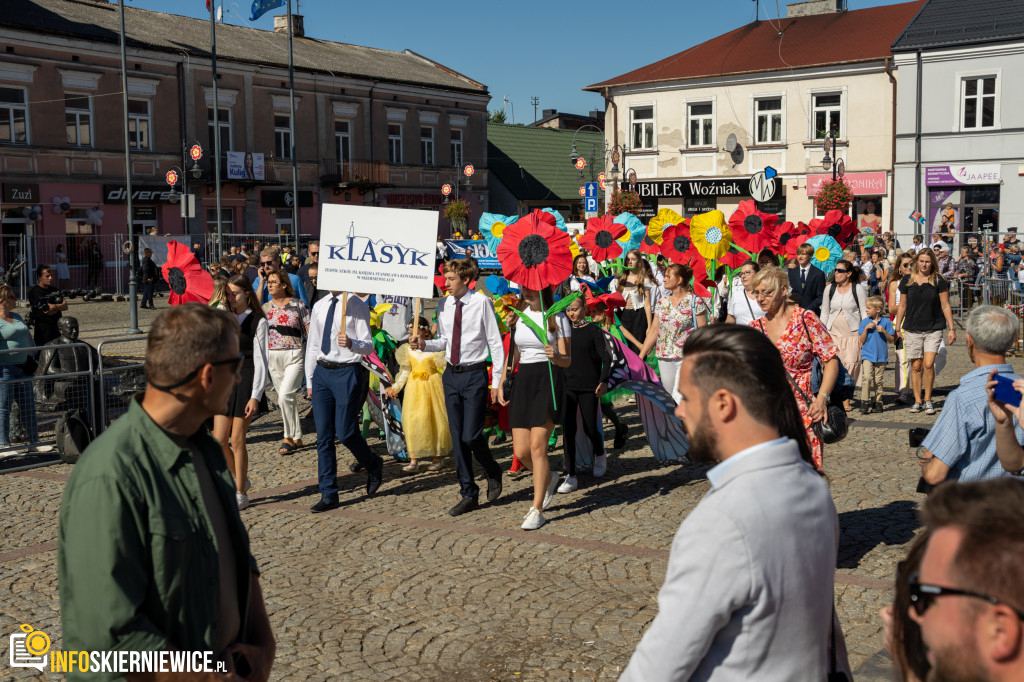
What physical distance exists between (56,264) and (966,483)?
31311 mm

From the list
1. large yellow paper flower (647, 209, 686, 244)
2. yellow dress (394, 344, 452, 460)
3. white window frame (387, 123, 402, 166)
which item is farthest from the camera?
white window frame (387, 123, 402, 166)

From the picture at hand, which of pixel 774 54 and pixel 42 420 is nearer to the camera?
pixel 42 420

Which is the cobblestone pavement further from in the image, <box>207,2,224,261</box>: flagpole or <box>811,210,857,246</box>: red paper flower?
<box>207,2,224,261</box>: flagpole

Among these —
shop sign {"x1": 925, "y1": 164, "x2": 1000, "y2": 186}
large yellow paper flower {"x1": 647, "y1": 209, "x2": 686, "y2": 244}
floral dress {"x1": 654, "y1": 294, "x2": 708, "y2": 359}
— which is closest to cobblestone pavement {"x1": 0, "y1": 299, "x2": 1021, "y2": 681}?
floral dress {"x1": 654, "y1": 294, "x2": 708, "y2": 359}

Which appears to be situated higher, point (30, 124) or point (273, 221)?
point (30, 124)

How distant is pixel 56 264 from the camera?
97.5ft

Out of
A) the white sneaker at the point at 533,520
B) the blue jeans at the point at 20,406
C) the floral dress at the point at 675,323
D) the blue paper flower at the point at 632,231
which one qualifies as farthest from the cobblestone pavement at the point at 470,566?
the blue paper flower at the point at 632,231

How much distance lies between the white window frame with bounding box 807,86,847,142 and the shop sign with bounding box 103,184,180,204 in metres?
22.4

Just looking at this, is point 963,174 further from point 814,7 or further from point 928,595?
point 928,595

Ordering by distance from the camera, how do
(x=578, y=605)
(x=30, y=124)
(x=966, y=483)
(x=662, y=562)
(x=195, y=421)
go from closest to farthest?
1. (x=966, y=483)
2. (x=195, y=421)
3. (x=578, y=605)
4. (x=662, y=562)
5. (x=30, y=124)

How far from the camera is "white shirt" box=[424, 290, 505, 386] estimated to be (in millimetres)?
8031

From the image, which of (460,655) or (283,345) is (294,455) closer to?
Answer: (283,345)

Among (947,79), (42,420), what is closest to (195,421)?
(42,420)

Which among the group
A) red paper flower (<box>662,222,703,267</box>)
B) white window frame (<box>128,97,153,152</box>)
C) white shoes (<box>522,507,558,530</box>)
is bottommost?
white shoes (<box>522,507,558,530</box>)
